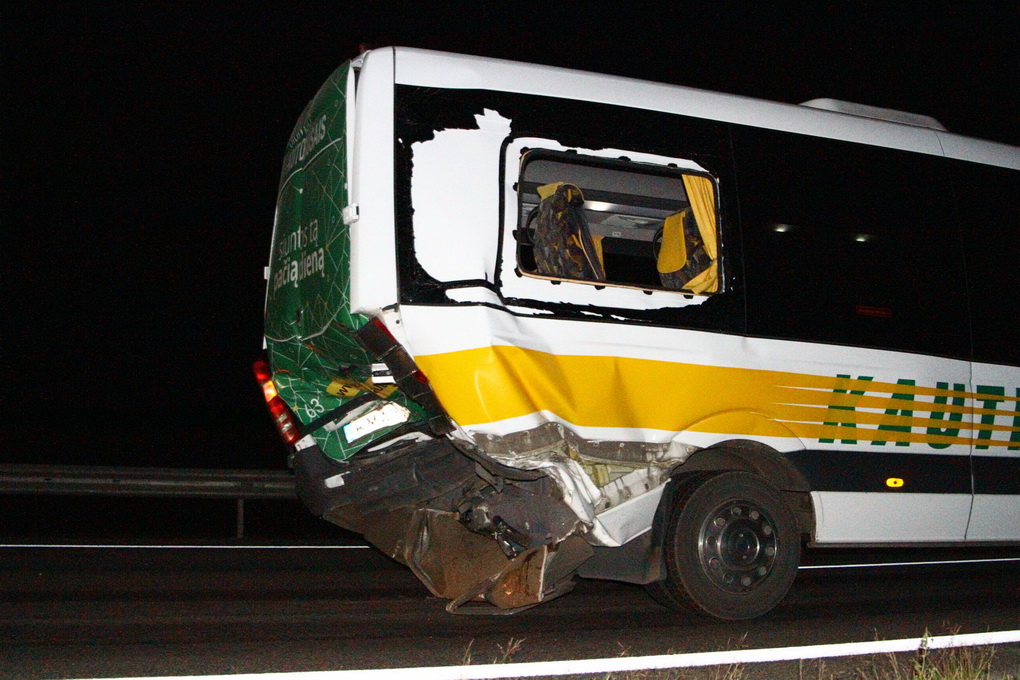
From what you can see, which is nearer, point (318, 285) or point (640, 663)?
point (640, 663)

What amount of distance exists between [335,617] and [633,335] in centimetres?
230

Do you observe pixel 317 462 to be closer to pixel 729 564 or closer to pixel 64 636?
pixel 64 636

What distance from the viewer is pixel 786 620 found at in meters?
5.64

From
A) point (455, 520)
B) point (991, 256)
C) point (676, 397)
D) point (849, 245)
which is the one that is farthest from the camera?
point (991, 256)

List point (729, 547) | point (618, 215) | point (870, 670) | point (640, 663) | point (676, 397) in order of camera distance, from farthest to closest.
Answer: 1. point (618, 215)
2. point (729, 547)
3. point (676, 397)
4. point (870, 670)
5. point (640, 663)

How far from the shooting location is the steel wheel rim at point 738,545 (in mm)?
5262

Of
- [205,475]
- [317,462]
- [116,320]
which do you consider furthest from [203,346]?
[317,462]

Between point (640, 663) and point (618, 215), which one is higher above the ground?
point (618, 215)

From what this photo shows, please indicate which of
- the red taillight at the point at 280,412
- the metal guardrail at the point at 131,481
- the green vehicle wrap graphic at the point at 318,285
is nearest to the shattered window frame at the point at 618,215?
the green vehicle wrap graphic at the point at 318,285

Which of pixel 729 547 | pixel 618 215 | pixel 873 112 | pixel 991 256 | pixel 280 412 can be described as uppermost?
pixel 873 112

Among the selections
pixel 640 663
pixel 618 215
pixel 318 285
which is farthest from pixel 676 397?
pixel 618 215

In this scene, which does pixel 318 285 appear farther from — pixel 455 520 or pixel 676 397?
pixel 676 397

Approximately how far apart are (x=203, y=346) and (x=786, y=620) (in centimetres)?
2321

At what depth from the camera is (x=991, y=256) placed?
6.42 m
